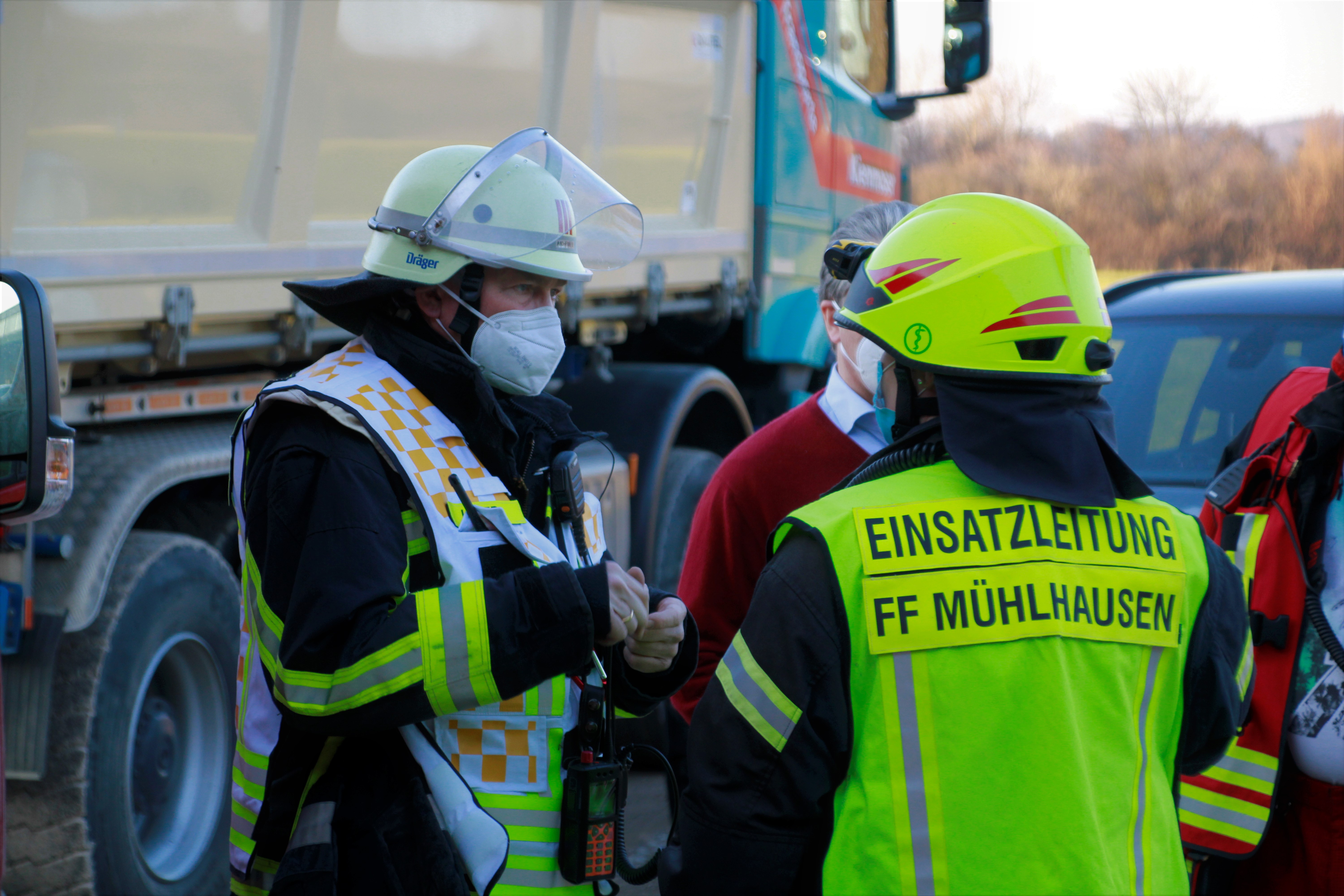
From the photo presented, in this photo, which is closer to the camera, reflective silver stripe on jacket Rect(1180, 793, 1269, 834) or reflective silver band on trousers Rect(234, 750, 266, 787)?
reflective silver band on trousers Rect(234, 750, 266, 787)

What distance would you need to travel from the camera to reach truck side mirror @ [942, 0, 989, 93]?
5.72 m

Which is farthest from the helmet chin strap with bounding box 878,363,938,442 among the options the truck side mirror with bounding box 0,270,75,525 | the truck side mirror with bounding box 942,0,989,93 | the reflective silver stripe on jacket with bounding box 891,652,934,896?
the truck side mirror with bounding box 942,0,989,93

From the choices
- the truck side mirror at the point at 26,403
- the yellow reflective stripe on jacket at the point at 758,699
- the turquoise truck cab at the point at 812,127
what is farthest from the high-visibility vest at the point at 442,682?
the turquoise truck cab at the point at 812,127

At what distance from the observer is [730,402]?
575 centimetres

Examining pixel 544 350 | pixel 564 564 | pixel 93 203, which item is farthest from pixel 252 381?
pixel 564 564

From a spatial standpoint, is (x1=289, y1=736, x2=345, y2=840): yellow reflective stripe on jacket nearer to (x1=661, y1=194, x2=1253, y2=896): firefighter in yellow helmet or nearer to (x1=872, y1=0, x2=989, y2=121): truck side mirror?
(x1=661, y1=194, x2=1253, y2=896): firefighter in yellow helmet

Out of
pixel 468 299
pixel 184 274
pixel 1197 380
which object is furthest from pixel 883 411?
pixel 1197 380

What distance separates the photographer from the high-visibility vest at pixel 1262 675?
2352 millimetres

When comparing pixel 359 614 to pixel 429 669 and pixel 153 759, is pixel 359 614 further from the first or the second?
pixel 153 759

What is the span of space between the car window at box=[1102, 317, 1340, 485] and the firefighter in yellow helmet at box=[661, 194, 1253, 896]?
7.79 feet

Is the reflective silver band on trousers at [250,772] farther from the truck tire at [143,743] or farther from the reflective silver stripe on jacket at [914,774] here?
the truck tire at [143,743]

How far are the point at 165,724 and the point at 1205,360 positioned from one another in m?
3.36

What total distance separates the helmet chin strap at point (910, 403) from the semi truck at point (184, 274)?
1489 millimetres

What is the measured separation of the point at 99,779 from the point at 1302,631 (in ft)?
8.79
